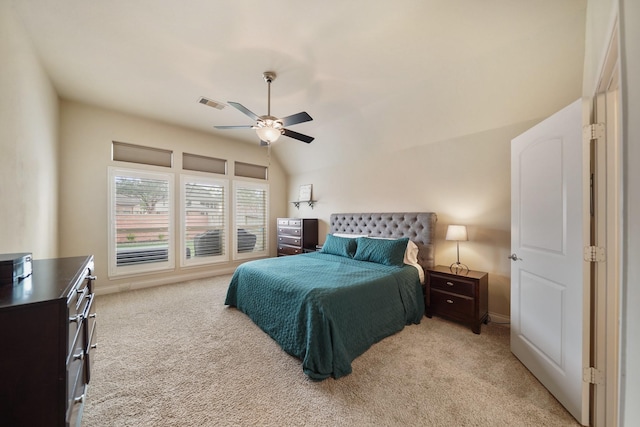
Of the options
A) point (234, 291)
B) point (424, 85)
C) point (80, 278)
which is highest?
point (424, 85)

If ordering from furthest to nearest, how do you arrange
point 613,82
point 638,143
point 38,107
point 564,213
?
point 38,107
point 564,213
point 613,82
point 638,143

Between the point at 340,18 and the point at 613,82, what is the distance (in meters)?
1.87

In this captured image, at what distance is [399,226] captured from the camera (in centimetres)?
377

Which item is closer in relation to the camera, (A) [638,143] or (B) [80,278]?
(A) [638,143]

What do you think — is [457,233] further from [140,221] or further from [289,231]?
[140,221]

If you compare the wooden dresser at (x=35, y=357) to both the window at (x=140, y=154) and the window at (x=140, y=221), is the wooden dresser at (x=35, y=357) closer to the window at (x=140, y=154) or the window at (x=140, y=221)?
the window at (x=140, y=221)

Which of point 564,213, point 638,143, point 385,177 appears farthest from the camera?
point 385,177

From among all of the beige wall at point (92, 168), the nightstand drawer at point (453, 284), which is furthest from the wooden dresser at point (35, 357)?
the beige wall at point (92, 168)

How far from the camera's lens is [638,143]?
2.25ft

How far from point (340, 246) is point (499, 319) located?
2.27 meters

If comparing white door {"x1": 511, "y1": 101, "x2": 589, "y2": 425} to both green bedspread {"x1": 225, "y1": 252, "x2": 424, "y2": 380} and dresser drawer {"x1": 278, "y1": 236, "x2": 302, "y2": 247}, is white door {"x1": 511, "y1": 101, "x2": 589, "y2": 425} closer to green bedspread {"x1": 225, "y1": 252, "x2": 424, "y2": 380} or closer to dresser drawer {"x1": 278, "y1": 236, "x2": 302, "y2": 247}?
green bedspread {"x1": 225, "y1": 252, "x2": 424, "y2": 380}

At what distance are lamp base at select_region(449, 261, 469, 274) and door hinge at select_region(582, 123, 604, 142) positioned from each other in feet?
6.23

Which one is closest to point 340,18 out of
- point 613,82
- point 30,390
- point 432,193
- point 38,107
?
point 613,82

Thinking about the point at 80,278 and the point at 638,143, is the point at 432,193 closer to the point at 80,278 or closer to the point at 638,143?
Answer: the point at 638,143
